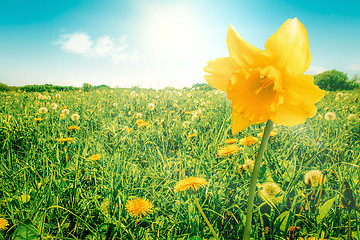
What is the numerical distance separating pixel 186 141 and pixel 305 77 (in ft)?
5.48

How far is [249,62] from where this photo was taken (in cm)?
73

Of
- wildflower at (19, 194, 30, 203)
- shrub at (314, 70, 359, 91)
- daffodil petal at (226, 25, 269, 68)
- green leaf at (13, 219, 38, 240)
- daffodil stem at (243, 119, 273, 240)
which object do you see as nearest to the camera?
daffodil stem at (243, 119, 273, 240)

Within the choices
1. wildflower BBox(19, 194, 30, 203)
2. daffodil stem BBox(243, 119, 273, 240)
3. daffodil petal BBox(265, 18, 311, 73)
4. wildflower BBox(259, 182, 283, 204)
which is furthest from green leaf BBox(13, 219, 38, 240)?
daffodil petal BBox(265, 18, 311, 73)

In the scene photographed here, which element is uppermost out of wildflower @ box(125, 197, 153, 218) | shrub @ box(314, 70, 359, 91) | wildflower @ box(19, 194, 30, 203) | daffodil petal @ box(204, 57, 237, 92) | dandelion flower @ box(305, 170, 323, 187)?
shrub @ box(314, 70, 359, 91)

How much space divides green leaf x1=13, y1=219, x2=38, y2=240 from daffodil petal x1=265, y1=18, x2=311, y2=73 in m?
1.29

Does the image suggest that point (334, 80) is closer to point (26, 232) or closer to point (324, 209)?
point (324, 209)

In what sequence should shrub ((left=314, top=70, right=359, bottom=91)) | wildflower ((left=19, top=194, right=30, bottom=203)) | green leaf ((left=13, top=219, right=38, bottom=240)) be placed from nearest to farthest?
green leaf ((left=13, top=219, right=38, bottom=240)) → wildflower ((left=19, top=194, right=30, bottom=203)) → shrub ((left=314, top=70, right=359, bottom=91))

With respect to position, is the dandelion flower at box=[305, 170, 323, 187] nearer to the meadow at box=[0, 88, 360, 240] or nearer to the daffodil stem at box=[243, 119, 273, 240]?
the meadow at box=[0, 88, 360, 240]

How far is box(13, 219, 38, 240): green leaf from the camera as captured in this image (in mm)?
1038

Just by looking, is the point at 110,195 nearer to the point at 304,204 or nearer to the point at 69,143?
the point at 69,143


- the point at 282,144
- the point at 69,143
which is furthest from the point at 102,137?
the point at 282,144

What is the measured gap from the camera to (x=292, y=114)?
676mm

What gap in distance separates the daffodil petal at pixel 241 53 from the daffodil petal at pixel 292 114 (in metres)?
0.17

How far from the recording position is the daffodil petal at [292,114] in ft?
2.14
